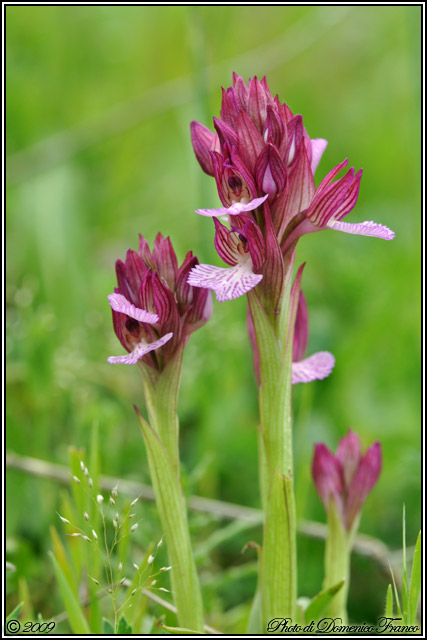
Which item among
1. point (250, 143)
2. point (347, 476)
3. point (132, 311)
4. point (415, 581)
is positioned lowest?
point (415, 581)

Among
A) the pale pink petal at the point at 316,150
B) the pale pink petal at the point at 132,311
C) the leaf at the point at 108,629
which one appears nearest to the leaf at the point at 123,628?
the leaf at the point at 108,629

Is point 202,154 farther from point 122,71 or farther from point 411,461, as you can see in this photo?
point 122,71

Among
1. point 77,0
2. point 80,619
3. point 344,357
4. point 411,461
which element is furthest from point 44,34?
point 80,619

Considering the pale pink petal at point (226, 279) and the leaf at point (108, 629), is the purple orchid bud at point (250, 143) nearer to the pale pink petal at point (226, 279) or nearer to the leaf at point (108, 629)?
the pale pink petal at point (226, 279)

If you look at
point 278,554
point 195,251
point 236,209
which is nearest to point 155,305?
point 236,209

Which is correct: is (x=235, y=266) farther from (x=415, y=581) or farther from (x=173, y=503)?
(x=415, y=581)

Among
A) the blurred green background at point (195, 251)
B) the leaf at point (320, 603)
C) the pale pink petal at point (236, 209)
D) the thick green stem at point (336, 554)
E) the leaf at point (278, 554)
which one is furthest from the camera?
the blurred green background at point (195, 251)

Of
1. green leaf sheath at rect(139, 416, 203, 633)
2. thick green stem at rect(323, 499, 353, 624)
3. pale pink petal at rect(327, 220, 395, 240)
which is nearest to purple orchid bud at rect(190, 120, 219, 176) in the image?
pale pink petal at rect(327, 220, 395, 240)
